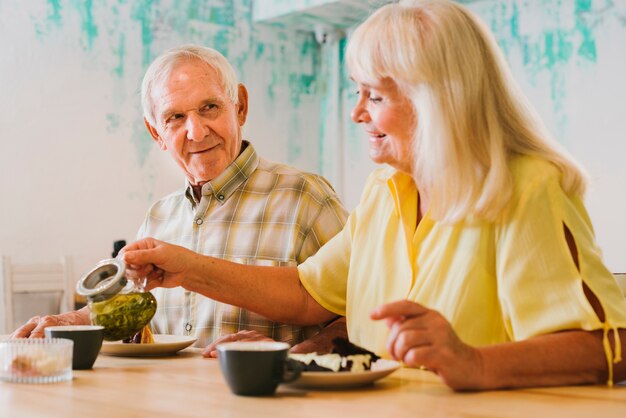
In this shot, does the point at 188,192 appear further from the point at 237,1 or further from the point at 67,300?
A: the point at 237,1

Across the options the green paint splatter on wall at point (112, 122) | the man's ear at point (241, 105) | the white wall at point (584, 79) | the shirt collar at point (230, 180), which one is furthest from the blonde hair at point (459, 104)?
the green paint splatter on wall at point (112, 122)

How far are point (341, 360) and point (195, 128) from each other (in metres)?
1.19

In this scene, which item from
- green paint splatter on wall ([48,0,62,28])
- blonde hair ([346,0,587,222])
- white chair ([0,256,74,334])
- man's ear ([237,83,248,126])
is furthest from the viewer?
green paint splatter on wall ([48,0,62,28])

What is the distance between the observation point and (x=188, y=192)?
236 centimetres

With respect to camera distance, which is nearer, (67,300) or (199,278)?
(199,278)

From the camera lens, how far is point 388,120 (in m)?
1.50

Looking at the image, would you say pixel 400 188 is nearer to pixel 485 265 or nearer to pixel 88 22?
pixel 485 265

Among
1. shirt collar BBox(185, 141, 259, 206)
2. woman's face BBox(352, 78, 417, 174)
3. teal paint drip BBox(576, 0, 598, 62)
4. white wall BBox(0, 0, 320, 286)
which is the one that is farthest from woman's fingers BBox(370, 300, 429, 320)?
white wall BBox(0, 0, 320, 286)

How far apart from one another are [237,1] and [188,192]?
363cm

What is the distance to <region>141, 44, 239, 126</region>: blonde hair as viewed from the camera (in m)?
2.32

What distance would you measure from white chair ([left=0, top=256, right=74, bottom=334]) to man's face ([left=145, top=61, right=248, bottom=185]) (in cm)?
244

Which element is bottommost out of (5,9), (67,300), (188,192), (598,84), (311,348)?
(67,300)

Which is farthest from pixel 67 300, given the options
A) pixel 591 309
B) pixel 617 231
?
pixel 591 309

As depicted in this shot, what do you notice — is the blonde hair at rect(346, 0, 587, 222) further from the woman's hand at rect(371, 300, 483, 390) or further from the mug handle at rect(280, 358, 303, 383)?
the mug handle at rect(280, 358, 303, 383)
